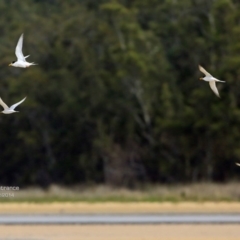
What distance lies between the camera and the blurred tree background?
31.7 meters

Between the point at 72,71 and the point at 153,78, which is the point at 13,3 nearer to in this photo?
the point at 72,71

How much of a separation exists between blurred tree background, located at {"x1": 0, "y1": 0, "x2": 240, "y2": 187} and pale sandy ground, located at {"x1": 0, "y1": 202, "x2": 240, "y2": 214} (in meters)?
6.91

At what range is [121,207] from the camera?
77.3ft

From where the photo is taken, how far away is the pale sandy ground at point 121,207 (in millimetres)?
22109
